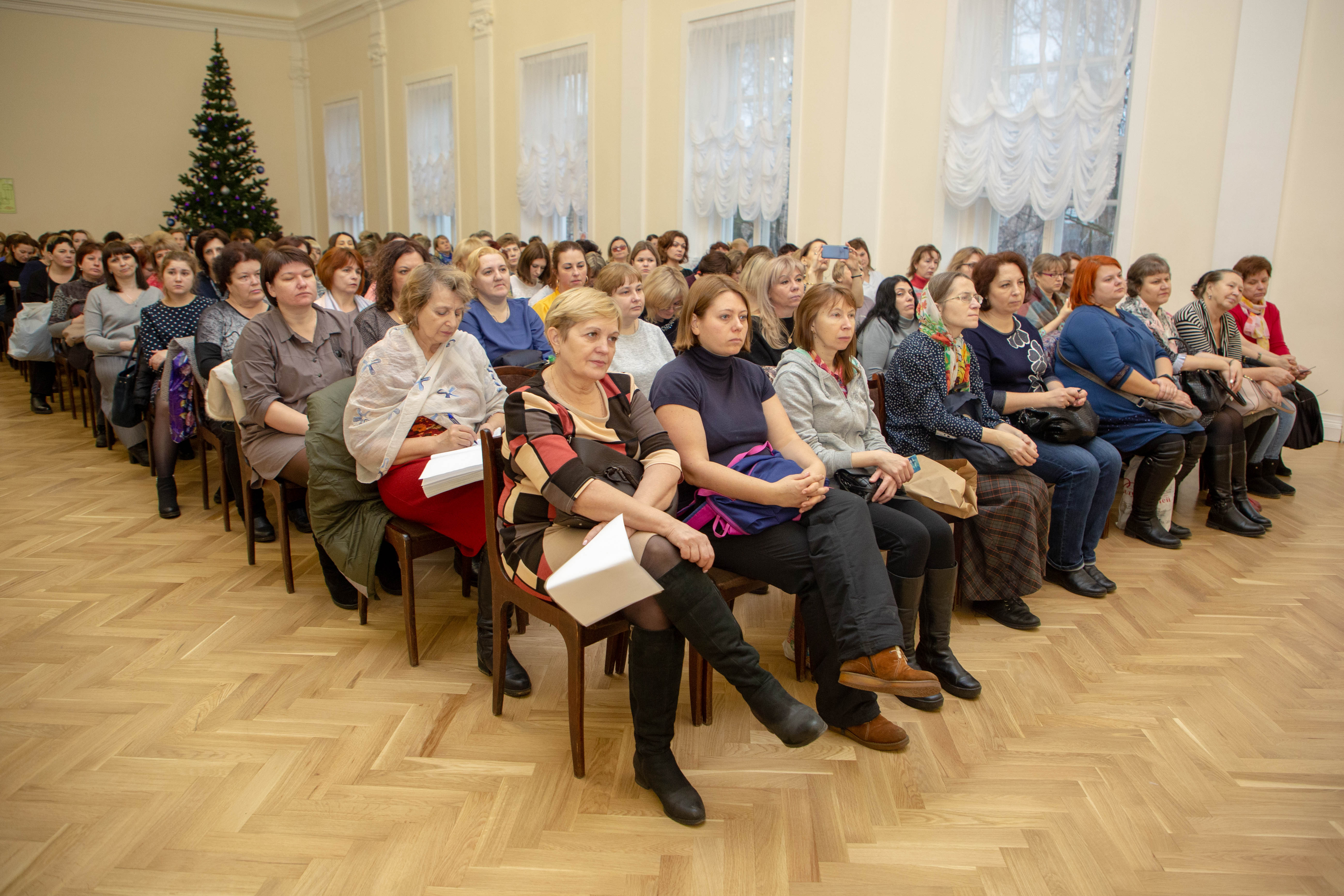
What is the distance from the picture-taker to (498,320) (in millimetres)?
4012

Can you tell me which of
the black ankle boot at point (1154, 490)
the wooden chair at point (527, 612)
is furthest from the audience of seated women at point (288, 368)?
the black ankle boot at point (1154, 490)

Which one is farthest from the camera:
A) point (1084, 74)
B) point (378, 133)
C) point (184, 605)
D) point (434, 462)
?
point (378, 133)

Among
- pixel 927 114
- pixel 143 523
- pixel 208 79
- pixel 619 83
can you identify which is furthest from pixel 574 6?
pixel 143 523

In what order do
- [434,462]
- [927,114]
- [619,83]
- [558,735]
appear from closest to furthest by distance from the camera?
[558,735] → [434,462] → [927,114] → [619,83]

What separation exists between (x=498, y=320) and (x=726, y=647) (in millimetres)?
2484

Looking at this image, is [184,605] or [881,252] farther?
[881,252]

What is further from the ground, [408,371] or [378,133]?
[378,133]

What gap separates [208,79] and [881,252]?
10963 mm

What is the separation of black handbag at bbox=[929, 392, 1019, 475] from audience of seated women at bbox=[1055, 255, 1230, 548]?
846mm

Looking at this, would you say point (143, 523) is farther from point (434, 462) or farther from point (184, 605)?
point (434, 462)

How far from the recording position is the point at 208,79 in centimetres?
1269

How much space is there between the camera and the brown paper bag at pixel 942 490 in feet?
8.88

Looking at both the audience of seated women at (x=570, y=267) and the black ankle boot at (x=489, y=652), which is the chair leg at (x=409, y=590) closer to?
the black ankle boot at (x=489, y=652)

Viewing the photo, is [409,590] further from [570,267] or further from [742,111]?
[742,111]
